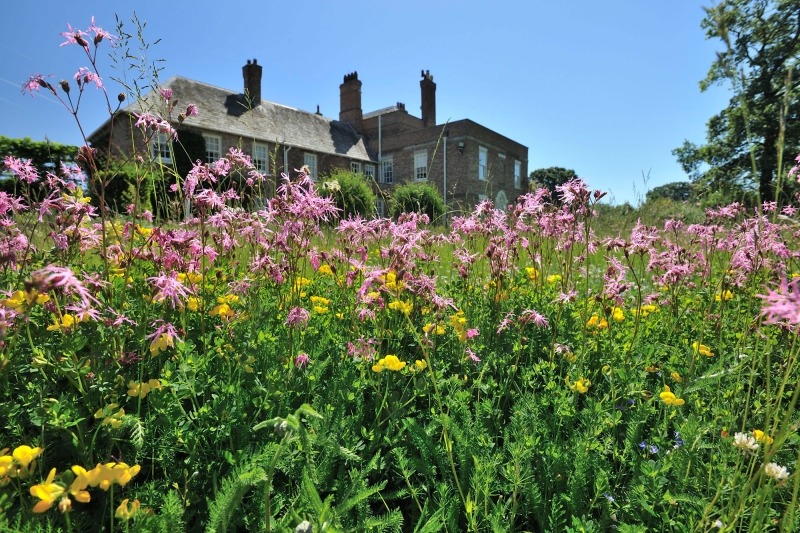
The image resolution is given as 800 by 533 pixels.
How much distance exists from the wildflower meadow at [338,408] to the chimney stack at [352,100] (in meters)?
28.3

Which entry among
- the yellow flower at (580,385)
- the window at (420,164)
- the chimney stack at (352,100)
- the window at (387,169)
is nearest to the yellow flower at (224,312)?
the yellow flower at (580,385)

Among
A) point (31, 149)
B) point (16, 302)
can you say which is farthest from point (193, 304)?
point (31, 149)

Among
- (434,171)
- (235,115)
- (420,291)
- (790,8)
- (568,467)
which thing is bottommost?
(568,467)

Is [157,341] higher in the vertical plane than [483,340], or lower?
higher

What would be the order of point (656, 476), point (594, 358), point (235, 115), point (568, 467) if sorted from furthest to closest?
1. point (235, 115)
2. point (594, 358)
3. point (568, 467)
4. point (656, 476)

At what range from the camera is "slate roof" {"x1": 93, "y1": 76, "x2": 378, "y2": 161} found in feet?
63.3

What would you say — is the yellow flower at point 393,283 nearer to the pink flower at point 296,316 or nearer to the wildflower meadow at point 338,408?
the wildflower meadow at point 338,408

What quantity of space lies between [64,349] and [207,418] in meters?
0.46

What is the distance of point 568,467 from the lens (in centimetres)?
134

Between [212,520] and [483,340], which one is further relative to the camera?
[483,340]

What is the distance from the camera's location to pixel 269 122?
21953 mm

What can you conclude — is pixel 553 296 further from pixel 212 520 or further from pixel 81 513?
pixel 81 513

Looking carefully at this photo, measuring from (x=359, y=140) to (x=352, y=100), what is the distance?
3.29 metres

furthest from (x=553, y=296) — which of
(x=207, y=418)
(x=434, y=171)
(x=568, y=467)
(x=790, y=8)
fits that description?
(x=434, y=171)
